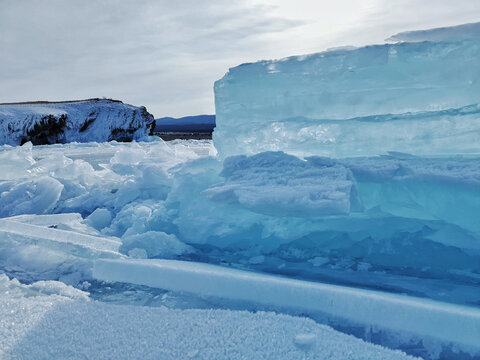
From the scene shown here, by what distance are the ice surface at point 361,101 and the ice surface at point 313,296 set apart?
5.38 ft

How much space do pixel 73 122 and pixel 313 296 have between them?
1995cm

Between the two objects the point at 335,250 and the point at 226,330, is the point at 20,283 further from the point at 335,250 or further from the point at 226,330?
the point at 335,250

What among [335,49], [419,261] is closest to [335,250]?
[419,261]

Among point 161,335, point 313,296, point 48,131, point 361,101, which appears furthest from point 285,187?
point 48,131

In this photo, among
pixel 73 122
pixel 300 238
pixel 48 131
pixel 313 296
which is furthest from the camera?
pixel 73 122

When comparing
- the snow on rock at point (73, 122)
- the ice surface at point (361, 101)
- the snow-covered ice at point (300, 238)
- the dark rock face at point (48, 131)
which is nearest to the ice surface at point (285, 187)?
the snow-covered ice at point (300, 238)

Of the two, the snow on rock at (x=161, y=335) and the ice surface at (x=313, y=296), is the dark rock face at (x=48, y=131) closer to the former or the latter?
the ice surface at (x=313, y=296)

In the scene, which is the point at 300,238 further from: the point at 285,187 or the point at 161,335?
the point at 161,335

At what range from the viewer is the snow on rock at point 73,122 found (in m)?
17.9

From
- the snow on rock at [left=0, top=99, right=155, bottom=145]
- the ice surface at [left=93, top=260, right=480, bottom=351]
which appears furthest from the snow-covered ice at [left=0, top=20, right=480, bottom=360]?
the snow on rock at [left=0, top=99, right=155, bottom=145]

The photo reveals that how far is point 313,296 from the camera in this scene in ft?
6.41

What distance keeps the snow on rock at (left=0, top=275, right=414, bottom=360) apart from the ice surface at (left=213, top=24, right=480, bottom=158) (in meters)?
2.08

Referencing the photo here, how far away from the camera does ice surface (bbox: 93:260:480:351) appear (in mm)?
1688

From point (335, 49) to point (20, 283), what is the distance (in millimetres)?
2798
